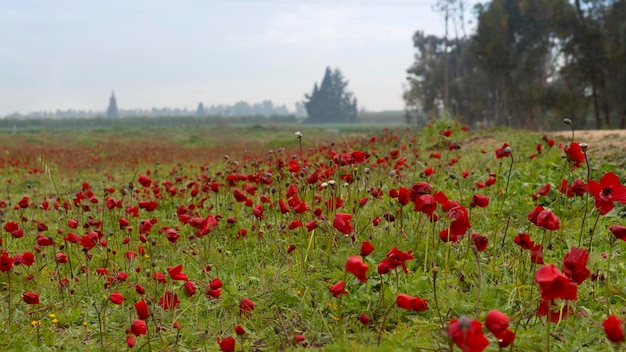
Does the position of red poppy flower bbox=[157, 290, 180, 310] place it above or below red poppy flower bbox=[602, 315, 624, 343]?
below

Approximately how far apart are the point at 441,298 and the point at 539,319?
52 cm

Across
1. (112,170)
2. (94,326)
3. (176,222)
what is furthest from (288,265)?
(112,170)

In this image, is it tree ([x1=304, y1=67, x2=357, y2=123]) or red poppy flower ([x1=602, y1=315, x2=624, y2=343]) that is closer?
red poppy flower ([x1=602, y1=315, x2=624, y2=343])

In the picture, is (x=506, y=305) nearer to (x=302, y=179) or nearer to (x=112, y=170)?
(x=302, y=179)

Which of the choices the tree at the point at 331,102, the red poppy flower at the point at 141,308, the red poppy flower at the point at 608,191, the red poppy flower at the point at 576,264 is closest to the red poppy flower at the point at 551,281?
Answer: the red poppy flower at the point at 576,264

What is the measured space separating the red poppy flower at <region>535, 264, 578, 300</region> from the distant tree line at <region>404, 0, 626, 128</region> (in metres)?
10.3

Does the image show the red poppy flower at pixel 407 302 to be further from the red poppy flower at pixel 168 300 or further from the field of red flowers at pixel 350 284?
the red poppy flower at pixel 168 300

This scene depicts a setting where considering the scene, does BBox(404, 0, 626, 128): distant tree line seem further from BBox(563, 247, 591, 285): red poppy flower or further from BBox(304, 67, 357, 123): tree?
BBox(304, 67, 357, 123): tree

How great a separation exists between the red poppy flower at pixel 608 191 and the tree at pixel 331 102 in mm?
81718

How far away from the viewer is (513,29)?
1239 inches

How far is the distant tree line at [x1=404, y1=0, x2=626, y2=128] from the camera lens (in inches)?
917

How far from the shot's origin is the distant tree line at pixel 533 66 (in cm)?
2328

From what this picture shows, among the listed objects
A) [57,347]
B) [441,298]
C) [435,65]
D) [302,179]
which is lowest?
[57,347]

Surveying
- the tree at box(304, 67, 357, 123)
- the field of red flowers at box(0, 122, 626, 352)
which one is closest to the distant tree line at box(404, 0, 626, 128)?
the field of red flowers at box(0, 122, 626, 352)
